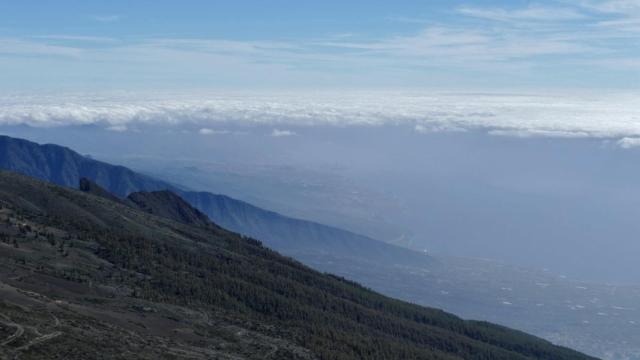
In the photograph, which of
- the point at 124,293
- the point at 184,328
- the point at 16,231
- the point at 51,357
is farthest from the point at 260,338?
the point at 16,231

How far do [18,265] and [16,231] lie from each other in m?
32.5

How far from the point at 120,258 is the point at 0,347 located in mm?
97959

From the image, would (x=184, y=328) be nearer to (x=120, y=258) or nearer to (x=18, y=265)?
(x=18, y=265)

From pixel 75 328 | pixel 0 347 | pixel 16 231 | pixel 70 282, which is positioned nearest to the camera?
pixel 0 347

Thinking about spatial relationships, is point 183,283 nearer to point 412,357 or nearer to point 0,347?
point 412,357

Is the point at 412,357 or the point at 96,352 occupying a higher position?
the point at 96,352

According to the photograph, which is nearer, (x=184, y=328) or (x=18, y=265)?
(x=184, y=328)

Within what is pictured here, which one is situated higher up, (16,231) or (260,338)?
(16,231)

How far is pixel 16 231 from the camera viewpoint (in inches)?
7367

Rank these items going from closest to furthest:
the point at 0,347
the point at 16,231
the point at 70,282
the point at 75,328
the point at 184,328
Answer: the point at 0,347 → the point at 75,328 → the point at 184,328 → the point at 70,282 → the point at 16,231

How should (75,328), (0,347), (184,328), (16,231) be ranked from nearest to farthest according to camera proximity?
(0,347) → (75,328) → (184,328) → (16,231)

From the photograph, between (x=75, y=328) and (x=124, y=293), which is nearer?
(x=75, y=328)

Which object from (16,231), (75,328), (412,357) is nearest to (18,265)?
(16,231)

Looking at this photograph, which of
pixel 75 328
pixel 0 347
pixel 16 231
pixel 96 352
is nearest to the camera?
pixel 0 347
